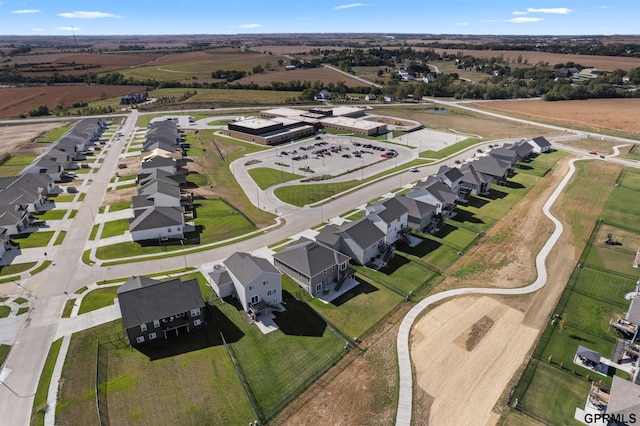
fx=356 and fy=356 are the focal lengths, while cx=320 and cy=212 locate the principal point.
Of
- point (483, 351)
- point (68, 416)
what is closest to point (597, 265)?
point (483, 351)

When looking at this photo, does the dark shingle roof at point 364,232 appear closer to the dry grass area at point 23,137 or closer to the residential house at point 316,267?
the residential house at point 316,267

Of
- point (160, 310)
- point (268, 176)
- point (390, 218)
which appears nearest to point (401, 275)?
point (390, 218)

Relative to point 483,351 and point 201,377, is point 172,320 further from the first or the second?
point 483,351

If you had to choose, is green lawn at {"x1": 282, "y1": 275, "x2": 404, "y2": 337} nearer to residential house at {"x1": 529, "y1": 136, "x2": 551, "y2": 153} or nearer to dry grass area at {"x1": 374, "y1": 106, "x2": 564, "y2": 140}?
residential house at {"x1": 529, "y1": 136, "x2": 551, "y2": 153}

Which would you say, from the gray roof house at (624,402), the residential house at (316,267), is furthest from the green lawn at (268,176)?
the gray roof house at (624,402)

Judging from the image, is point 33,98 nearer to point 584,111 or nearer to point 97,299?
point 97,299

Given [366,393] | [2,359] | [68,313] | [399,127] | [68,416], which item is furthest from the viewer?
[399,127]
